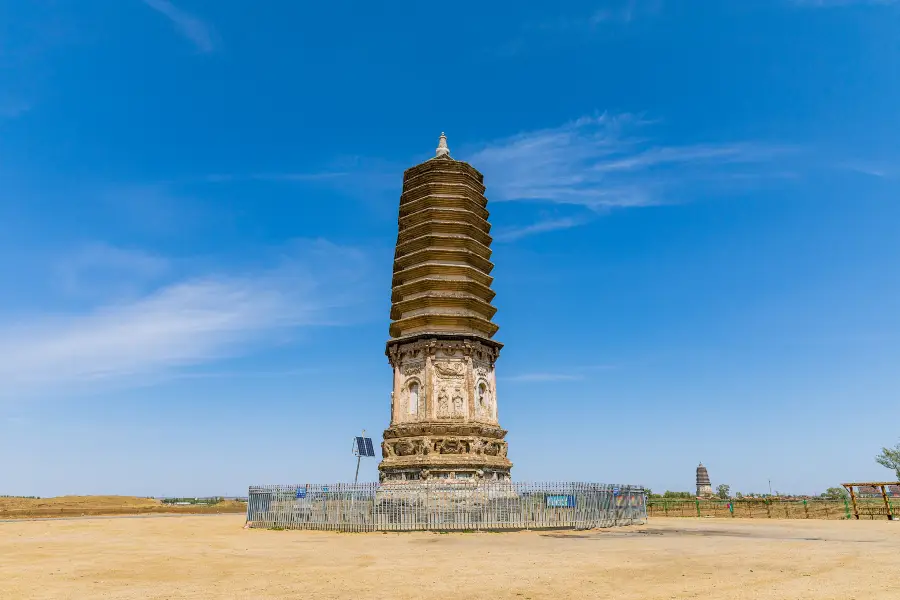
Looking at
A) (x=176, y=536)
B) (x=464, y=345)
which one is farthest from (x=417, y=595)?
(x=464, y=345)

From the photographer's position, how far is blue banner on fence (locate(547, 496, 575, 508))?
801 inches

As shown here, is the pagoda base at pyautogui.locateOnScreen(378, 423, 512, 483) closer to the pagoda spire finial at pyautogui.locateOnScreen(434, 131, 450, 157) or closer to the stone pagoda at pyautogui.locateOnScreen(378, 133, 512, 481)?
the stone pagoda at pyautogui.locateOnScreen(378, 133, 512, 481)

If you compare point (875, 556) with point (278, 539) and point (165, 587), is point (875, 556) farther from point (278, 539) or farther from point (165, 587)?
point (278, 539)

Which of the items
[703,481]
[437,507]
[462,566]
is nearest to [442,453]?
A: [437,507]

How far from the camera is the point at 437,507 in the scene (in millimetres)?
20016

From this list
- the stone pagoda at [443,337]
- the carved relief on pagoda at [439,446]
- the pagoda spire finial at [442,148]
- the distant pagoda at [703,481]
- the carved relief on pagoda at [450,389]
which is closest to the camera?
the carved relief on pagoda at [439,446]

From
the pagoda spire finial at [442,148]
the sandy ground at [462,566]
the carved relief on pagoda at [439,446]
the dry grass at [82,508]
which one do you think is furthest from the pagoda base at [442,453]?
the dry grass at [82,508]

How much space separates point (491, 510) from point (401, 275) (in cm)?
1253

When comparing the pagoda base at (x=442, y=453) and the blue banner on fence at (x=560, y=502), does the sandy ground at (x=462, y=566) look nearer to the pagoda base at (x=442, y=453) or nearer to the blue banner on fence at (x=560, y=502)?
the blue banner on fence at (x=560, y=502)

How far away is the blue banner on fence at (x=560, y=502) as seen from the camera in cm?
2034

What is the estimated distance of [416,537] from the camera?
57.8 feet

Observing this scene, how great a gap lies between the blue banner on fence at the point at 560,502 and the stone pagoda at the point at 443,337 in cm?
422

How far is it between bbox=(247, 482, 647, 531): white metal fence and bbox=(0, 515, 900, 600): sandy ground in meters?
1.17

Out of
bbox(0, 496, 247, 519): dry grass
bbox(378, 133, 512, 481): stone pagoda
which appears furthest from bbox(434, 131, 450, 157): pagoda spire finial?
bbox(0, 496, 247, 519): dry grass
